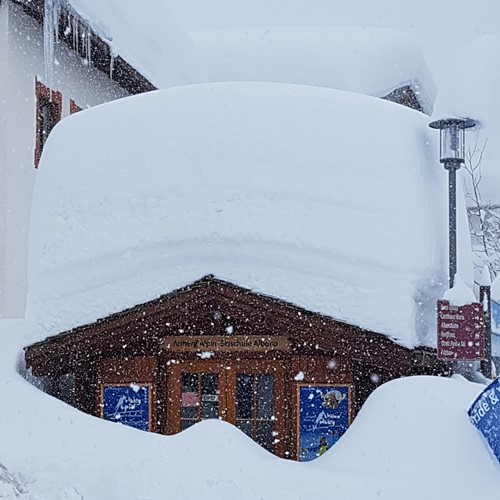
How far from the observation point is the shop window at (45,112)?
12984 mm

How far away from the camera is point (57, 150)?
9203 millimetres

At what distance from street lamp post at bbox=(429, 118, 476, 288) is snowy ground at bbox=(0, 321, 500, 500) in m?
1.64

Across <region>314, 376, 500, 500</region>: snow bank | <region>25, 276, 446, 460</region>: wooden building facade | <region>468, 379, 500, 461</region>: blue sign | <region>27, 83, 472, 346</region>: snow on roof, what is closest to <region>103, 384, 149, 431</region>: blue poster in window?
Answer: <region>25, 276, 446, 460</region>: wooden building facade

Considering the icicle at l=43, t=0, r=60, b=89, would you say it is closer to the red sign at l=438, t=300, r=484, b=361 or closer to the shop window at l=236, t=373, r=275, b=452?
the shop window at l=236, t=373, r=275, b=452

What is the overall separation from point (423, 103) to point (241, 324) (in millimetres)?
13562

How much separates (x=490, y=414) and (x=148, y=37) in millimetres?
11509

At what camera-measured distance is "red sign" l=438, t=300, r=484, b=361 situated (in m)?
7.55

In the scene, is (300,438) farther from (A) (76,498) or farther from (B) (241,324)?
(A) (76,498)

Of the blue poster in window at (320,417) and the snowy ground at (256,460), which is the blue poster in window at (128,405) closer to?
the snowy ground at (256,460)

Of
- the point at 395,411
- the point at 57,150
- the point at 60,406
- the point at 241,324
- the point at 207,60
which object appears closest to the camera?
the point at 395,411

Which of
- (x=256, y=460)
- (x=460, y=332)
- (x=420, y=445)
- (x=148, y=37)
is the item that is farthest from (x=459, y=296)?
(x=148, y=37)

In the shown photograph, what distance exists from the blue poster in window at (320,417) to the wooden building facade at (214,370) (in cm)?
1

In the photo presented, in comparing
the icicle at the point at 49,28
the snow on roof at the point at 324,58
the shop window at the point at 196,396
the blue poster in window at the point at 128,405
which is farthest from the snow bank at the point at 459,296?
the snow on roof at the point at 324,58

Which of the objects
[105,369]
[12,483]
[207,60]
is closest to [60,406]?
[105,369]
